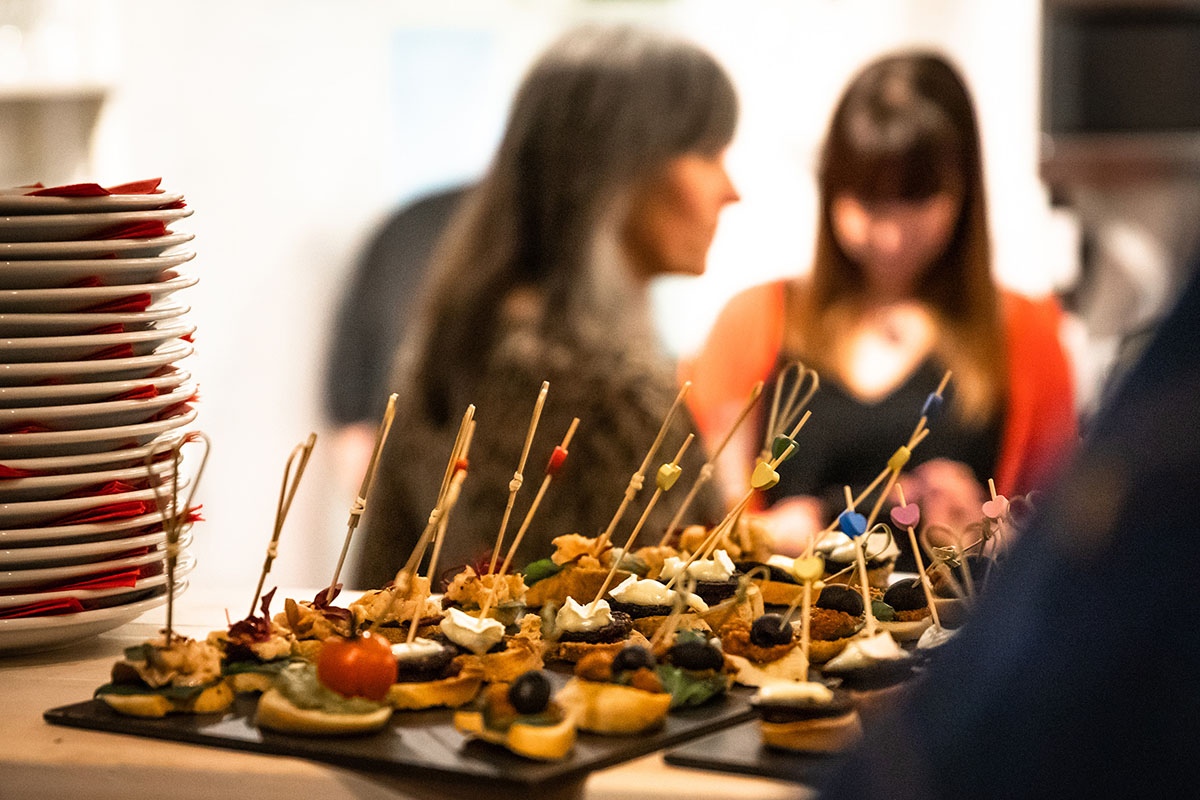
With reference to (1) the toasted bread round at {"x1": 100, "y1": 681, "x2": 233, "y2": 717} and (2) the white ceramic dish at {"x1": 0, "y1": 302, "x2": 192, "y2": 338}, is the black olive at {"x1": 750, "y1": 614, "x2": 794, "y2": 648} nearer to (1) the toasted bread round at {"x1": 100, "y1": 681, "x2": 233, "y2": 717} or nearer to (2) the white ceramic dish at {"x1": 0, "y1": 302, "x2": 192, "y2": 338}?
(1) the toasted bread round at {"x1": 100, "y1": 681, "x2": 233, "y2": 717}

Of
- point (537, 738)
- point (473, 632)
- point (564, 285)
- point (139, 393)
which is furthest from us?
point (564, 285)

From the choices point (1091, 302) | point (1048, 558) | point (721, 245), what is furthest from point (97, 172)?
point (1048, 558)

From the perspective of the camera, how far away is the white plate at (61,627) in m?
1.03

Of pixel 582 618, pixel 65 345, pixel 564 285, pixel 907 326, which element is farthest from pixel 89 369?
pixel 907 326

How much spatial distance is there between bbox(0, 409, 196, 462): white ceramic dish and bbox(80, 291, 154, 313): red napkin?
0.09 m

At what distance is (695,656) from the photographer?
90 centimetres

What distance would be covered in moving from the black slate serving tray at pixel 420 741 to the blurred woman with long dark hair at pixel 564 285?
131 cm

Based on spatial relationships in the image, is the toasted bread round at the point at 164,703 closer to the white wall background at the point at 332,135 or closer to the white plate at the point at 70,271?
the white plate at the point at 70,271

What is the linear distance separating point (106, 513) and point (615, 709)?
18.3 inches

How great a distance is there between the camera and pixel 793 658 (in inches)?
37.7

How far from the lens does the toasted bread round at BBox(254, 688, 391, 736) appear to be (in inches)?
32.0

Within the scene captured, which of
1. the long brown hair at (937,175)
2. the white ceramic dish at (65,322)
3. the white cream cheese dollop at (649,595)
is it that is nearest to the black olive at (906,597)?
the white cream cheese dollop at (649,595)

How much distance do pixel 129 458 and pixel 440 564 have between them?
54.5 inches

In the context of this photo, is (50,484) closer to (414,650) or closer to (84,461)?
(84,461)
